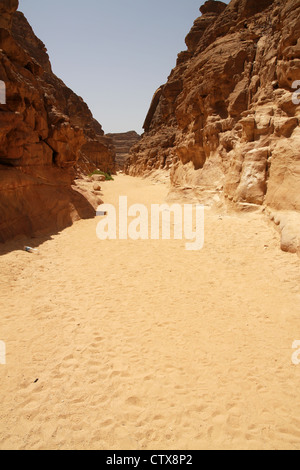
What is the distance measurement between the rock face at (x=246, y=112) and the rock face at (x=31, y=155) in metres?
7.13

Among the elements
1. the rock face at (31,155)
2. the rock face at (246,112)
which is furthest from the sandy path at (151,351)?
the rock face at (246,112)

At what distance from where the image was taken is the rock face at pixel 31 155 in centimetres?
873

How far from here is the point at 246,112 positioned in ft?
38.4

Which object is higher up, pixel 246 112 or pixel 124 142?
pixel 124 142

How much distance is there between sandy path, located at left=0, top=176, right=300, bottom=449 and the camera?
306 cm

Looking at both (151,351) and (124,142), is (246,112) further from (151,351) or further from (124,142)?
(124,142)

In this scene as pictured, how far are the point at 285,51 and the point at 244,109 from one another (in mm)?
2977

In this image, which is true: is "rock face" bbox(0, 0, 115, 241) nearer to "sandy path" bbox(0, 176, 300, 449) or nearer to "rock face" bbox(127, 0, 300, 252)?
"sandy path" bbox(0, 176, 300, 449)

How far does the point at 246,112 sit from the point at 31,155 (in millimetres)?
9545

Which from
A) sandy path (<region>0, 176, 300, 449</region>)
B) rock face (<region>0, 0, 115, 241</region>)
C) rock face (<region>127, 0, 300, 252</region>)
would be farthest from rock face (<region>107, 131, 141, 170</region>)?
sandy path (<region>0, 176, 300, 449</region>)

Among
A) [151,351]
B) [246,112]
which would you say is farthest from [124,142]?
[151,351]

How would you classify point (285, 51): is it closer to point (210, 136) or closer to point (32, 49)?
point (210, 136)

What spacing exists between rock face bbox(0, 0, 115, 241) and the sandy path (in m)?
1.94
